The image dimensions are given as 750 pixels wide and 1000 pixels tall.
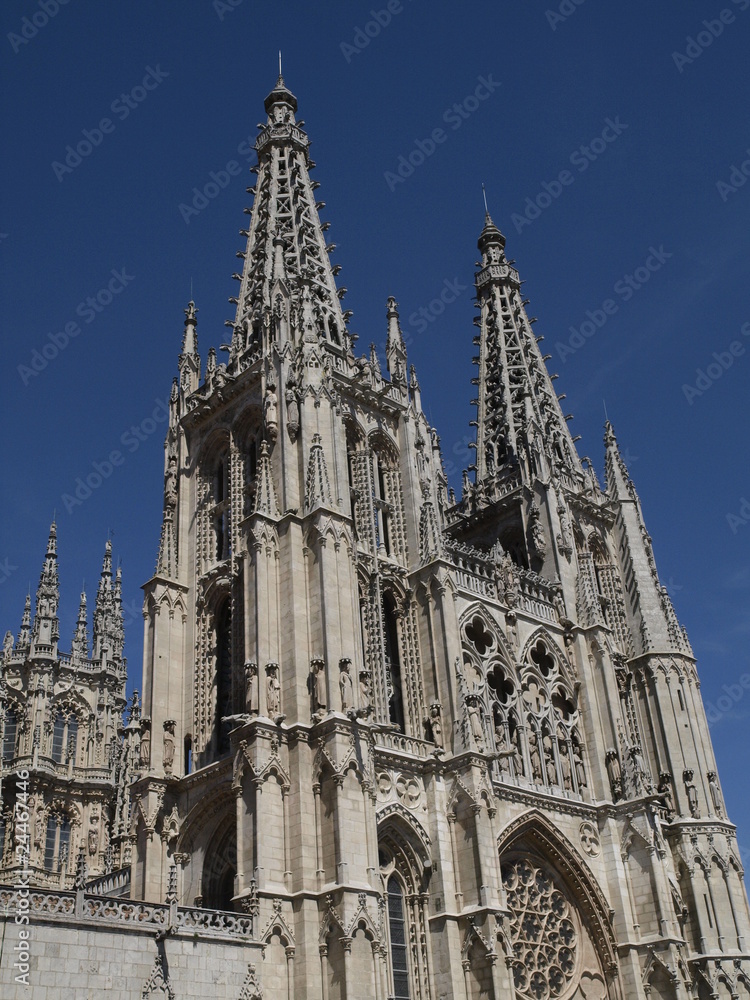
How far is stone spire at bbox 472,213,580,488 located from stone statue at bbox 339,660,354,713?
1680 cm

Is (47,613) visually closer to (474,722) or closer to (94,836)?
(94,836)

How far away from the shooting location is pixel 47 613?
53.2m

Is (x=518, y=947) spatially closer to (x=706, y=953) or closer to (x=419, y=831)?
(x=419, y=831)

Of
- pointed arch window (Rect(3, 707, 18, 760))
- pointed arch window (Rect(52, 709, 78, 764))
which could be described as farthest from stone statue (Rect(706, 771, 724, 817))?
pointed arch window (Rect(3, 707, 18, 760))

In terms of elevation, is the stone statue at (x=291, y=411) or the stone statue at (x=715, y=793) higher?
the stone statue at (x=291, y=411)

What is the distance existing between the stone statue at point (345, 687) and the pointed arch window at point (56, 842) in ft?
80.2

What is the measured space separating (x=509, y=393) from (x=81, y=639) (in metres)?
23.7

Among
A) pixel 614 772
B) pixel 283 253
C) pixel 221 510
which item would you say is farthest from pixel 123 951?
pixel 283 253

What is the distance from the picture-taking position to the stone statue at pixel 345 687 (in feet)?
92.0

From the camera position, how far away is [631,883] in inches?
1340

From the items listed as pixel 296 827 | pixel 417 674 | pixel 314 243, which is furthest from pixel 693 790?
pixel 314 243

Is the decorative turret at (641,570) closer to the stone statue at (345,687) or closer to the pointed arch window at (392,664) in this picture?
the pointed arch window at (392,664)

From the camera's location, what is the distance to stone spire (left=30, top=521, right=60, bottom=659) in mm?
51688

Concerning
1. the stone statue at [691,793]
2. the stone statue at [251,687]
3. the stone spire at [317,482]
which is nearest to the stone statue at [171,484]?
the stone spire at [317,482]
